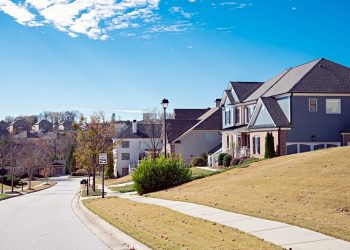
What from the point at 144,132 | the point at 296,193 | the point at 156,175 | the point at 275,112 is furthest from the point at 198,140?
the point at 296,193

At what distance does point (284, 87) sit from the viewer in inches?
1501

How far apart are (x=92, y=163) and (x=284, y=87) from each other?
69.6 feet

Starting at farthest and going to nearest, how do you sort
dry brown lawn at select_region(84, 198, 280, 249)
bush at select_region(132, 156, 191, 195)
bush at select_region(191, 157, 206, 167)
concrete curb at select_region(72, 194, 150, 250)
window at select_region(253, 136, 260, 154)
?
1. bush at select_region(191, 157, 206, 167)
2. window at select_region(253, 136, 260, 154)
3. bush at select_region(132, 156, 191, 195)
4. concrete curb at select_region(72, 194, 150, 250)
5. dry brown lawn at select_region(84, 198, 280, 249)

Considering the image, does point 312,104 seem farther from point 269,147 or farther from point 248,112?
point 248,112

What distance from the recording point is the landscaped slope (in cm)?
1312

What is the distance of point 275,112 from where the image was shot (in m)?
36.8

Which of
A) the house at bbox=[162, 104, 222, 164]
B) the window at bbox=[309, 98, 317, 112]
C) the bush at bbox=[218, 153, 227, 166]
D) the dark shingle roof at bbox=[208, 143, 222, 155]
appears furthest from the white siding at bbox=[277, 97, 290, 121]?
the house at bbox=[162, 104, 222, 164]

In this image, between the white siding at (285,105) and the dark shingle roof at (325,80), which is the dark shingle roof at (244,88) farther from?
the dark shingle roof at (325,80)

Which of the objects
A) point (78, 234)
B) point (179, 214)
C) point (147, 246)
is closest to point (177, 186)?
point (179, 214)

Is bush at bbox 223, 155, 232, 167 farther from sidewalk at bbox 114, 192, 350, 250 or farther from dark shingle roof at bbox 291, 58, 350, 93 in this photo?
sidewalk at bbox 114, 192, 350, 250

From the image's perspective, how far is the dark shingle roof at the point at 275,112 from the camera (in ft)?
117

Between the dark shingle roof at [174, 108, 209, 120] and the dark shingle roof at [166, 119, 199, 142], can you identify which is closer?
the dark shingle roof at [166, 119, 199, 142]

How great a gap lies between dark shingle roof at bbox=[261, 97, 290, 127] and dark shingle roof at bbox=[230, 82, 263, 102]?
313 inches

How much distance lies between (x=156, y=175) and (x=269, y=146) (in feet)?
37.0
